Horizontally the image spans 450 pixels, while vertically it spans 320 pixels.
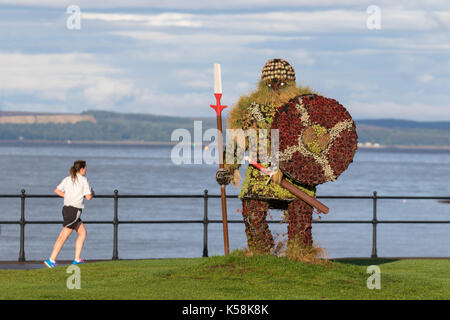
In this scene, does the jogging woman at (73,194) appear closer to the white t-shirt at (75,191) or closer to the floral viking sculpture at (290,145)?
the white t-shirt at (75,191)

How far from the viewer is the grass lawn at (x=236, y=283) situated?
31.1ft

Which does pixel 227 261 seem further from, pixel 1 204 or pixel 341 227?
pixel 1 204

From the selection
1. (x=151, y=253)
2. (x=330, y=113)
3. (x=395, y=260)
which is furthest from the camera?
(x=151, y=253)

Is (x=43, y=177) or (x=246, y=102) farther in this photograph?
(x=43, y=177)

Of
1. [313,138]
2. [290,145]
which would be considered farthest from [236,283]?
[313,138]

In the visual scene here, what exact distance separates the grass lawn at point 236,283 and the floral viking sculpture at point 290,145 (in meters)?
0.39

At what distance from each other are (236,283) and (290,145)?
5.53 feet

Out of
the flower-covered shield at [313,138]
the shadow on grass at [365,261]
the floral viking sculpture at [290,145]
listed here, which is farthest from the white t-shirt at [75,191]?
the shadow on grass at [365,261]

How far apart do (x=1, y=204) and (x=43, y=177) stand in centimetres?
3065

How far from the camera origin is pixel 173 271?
11.0 meters

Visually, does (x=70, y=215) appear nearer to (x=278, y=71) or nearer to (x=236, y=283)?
(x=236, y=283)

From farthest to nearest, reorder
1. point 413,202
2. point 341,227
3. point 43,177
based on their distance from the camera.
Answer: point 43,177, point 413,202, point 341,227

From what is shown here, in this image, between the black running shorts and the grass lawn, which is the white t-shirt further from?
the grass lawn
